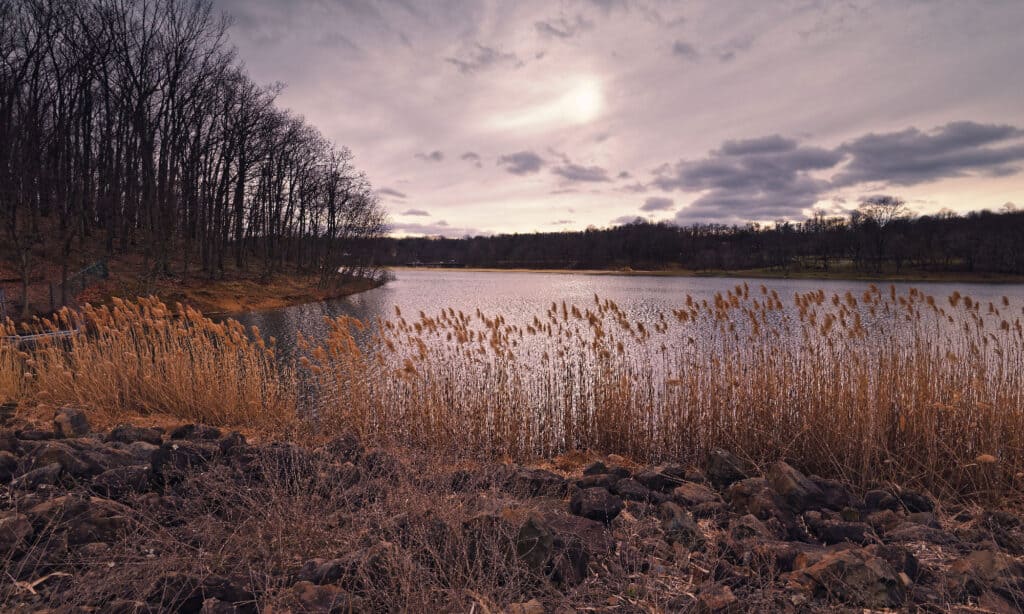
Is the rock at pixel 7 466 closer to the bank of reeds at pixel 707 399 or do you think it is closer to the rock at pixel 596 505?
the bank of reeds at pixel 707 399

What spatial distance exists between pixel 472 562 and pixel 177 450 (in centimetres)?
347

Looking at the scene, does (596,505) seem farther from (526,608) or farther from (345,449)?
(345,449)

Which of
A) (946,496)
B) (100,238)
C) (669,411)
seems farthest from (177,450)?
(100,238)

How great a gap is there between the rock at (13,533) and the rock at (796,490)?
19.5ft

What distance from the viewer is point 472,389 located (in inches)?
305

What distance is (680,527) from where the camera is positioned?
401 centimetres

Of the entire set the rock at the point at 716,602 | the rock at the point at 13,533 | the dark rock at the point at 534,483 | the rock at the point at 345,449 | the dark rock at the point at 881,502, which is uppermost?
the rock at the point at 13,533

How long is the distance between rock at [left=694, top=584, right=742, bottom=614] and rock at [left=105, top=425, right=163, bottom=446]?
20.8 feet

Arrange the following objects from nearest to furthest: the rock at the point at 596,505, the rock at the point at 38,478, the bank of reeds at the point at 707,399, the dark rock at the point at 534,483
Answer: the rock at the point at 38,478, the rock at the point at 596,505, the dark rock at the point at 534,483, the bank of reeds at the point at 707,399

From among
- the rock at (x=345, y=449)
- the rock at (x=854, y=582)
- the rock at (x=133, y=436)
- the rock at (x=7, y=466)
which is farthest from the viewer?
the rock at (x=133, y=436)

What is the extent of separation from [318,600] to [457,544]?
868 mm

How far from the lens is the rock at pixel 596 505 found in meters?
4.32

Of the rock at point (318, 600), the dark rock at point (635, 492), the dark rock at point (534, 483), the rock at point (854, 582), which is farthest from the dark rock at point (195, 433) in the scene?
the rock at point (854, 582)

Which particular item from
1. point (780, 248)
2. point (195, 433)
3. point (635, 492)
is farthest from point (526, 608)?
point (780, 248)
